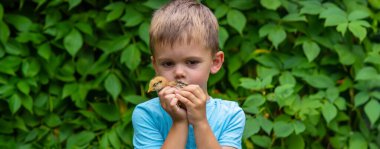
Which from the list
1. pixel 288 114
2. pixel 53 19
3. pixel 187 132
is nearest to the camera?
pixel 187 132

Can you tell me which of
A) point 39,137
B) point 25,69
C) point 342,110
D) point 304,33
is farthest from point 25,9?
point 342,110

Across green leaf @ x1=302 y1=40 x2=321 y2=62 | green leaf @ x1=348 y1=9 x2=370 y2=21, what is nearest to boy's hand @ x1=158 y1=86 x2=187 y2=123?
green leaf @ x1=302 y1=40 x2=321 y2=62

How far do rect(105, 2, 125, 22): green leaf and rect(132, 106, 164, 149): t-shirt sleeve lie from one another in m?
1.58

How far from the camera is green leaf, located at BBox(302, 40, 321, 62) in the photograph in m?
4.54

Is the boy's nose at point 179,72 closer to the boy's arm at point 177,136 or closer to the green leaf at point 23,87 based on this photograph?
the boy's arm at point 177,136

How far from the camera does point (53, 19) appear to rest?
4727 millimetres

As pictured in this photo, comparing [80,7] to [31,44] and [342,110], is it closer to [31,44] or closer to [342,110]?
[31,44]

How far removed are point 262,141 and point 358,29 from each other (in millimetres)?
843

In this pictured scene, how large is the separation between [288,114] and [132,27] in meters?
1.07

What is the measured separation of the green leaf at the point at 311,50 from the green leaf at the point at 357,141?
556 mm

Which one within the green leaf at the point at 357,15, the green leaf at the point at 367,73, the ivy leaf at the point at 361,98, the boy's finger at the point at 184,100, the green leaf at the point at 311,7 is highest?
the boy's finger at the point at 184,100

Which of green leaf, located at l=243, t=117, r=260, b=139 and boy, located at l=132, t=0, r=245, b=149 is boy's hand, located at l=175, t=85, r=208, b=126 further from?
green leaf, located at l=243, t=117, r=260, b=139

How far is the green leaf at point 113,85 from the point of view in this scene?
15.0 feet

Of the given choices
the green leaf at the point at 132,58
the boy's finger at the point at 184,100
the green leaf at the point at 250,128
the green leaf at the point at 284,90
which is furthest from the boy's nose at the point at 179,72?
the green leaf at the point at 132,58
